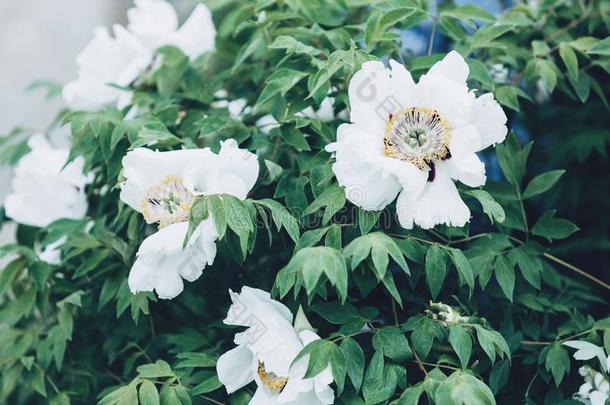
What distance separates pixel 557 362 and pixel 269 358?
→ 0.44 meters

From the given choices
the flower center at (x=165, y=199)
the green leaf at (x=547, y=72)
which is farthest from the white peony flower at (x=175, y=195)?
the green leaf at (x=547, y=72)

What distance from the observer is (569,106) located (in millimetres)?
1979

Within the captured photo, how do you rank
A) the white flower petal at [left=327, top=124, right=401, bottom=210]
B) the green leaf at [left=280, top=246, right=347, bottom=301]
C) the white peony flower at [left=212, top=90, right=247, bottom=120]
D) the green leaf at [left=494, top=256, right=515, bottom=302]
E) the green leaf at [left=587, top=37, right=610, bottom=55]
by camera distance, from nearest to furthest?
the green leaf at [left=280, top=246, right=347, bottom=301] < the white flower petal at [left=327, top=124, right=401, bottom=210] < the green leaf at [left=494, top=256, right=515, bottom=302] < the green leaf at [left=587, top=37, right=610, bottom=55] < the white peony flower at [left=212, top=90, right=247, bottom=120]

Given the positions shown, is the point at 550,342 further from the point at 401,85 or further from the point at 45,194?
the point at 45,194

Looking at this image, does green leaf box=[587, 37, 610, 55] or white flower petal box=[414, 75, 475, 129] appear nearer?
white flower petal box=[414, 75, 475, 129]

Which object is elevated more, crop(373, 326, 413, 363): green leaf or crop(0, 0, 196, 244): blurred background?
crop(373, 326, 413, 363): green leaf

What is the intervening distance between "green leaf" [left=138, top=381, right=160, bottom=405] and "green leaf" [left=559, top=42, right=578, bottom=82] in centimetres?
89

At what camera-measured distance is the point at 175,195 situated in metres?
1.34

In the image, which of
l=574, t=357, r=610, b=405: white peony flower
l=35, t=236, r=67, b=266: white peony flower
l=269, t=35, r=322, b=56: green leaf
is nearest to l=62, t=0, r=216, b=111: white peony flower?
l=35, t=236, r=67, b=266: white peony flower

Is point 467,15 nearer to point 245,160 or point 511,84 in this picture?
point 511,84

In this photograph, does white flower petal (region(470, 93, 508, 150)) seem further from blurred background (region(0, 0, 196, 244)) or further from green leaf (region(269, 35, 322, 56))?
blurred background (region(0, 0, 196, 244))

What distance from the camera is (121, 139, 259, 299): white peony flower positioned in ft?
4.17

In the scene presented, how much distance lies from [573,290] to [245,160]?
0.69 meters

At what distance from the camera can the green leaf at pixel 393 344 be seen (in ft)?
4.20
